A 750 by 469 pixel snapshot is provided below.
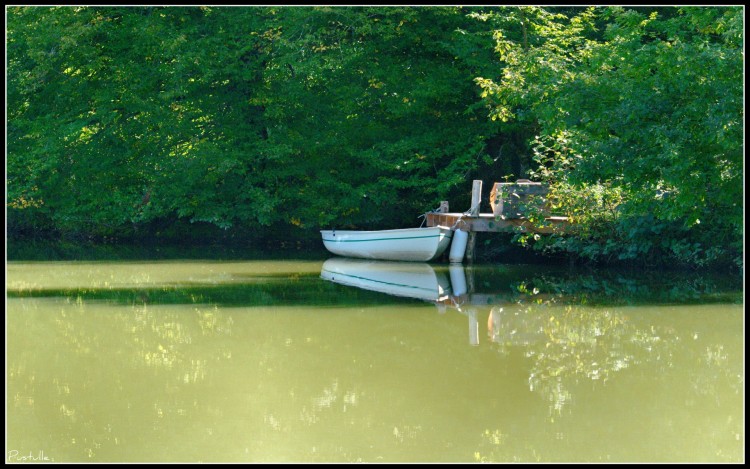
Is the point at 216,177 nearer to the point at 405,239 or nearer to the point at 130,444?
the point at 405,239

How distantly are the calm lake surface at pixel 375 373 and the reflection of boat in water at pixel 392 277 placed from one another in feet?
0.49

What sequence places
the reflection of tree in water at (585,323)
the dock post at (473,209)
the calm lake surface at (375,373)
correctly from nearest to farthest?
the calm lake surface at (375,373) < the reflection of tree in water at (585,323) < the dock post at (473,209)

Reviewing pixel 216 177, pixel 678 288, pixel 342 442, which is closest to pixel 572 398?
pixel 342 442

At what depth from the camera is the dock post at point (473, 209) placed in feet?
64.1

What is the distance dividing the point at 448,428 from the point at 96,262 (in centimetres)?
1428

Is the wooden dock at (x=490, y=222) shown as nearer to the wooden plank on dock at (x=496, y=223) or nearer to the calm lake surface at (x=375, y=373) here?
the wooden plank on dock at (x=496, y=223)

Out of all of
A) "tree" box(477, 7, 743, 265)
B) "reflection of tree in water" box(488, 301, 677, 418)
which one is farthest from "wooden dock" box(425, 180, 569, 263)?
"reflection of tree in water" box(488, 301, 677, 418)

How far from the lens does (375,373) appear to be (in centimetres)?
846

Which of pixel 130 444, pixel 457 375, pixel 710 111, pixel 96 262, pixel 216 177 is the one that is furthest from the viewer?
pixel 216 177

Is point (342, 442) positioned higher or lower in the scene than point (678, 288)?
higher

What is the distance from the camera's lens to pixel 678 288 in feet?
48.2

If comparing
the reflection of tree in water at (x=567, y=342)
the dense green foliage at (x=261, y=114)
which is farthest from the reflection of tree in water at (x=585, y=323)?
the dense green foliage at (x=261, y=114)

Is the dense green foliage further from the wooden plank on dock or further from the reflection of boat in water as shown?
the reflection of boat in water

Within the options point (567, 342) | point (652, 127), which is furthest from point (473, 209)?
point (567, 342)
